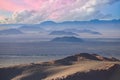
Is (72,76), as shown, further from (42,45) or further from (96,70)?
(42,45)

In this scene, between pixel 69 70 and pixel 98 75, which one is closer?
pixel 98 75

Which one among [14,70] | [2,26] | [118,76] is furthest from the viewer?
[2,26]

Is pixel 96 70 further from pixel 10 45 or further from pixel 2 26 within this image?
pixel 10 45

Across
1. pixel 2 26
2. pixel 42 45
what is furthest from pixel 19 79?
pixel 42 45

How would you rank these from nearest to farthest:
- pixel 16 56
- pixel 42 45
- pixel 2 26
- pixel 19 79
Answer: pixel 19 79
pixel 2 26
pixel 16 56
pixel 42 45

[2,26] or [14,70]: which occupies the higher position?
[2,26]

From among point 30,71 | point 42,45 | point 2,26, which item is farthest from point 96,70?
point 42,45

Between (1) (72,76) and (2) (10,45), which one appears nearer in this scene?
(1) (72,76)
